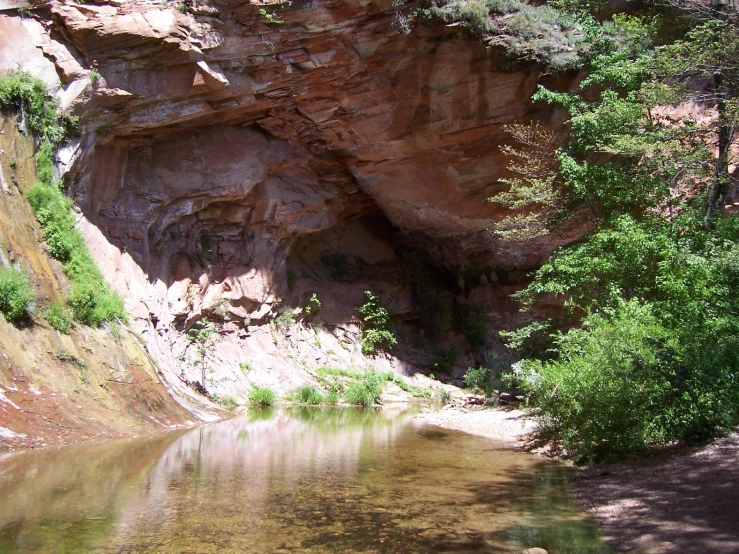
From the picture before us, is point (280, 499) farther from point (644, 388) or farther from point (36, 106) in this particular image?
point (36, 106)

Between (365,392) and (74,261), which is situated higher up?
(74,261)

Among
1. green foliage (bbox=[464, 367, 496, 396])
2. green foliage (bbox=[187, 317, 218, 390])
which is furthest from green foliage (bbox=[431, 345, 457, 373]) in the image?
green foliage (bbox=[187, 317, 218, 390])

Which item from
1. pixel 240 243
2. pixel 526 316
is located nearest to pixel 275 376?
pixel 240 243

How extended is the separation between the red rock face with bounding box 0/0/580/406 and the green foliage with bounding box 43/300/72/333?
3.00 metres

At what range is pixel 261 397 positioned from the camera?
1656 centimetres

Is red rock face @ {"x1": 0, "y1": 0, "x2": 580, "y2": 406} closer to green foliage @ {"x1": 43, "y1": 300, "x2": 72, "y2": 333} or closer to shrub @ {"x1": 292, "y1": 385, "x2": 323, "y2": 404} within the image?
shrub @ {"x1": 292, "y1": 385, "x2": 323, "y2": 404}

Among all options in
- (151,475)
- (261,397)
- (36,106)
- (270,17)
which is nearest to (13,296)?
(151,475)

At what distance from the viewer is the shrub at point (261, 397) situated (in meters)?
16.5

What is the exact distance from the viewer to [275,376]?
19.0 meters

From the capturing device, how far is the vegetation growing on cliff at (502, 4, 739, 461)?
7.80 m

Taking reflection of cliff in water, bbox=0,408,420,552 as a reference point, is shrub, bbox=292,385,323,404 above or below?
above

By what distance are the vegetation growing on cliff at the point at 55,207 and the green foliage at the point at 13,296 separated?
143cm

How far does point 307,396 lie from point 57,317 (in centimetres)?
862

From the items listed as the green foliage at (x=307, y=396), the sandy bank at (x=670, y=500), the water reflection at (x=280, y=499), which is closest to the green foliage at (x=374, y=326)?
the green foliage at (x=307, y=396)
